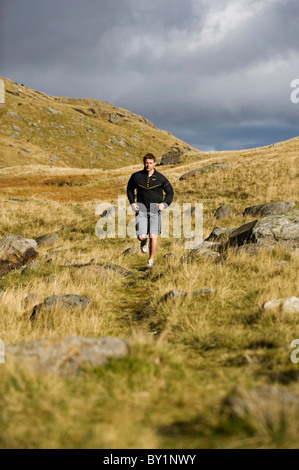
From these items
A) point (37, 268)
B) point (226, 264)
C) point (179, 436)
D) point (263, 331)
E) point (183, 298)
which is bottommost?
point (179, 436)

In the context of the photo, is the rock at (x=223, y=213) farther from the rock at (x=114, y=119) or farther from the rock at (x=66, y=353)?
the rock at (x=114, y=119)

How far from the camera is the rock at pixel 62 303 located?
17.0 feet

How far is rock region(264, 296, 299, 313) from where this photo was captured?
13.6 feet

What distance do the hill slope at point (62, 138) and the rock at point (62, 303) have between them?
2544 inches

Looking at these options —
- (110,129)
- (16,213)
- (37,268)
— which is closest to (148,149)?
(110,129)

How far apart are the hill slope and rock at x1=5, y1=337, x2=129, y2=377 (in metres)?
66.9

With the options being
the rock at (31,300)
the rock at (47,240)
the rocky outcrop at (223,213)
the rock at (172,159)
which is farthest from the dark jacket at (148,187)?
the rock at (172,159)

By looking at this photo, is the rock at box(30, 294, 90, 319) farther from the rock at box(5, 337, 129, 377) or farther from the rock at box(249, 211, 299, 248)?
the rock at box(249, 211, 299, 248)

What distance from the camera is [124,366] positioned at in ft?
9.23

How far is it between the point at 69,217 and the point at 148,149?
10096cm

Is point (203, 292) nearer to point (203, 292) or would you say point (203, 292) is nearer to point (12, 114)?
point (203, 292)

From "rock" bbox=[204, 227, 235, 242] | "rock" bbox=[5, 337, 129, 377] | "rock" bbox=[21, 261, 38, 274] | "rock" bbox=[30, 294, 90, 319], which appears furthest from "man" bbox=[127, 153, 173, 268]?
"rock" bbox=[5, 337, 129, 377]

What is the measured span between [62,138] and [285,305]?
96800 millimetres

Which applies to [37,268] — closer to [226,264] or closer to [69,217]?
Result: [226,264]
